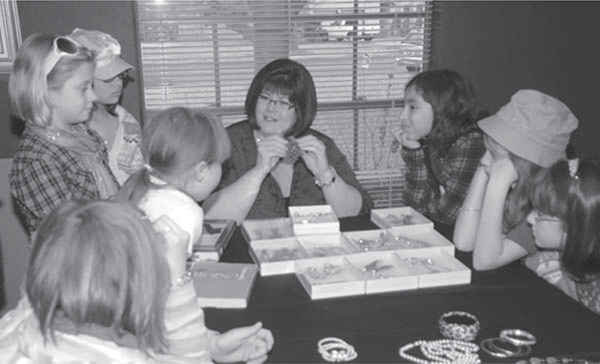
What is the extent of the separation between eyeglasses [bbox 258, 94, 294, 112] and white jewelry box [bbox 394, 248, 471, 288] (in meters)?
0.97

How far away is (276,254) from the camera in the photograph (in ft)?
6.75

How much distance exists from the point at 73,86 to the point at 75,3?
1.17m

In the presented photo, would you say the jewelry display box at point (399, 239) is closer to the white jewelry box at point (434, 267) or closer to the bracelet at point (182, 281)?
the white jewelry box at point (434, 267)

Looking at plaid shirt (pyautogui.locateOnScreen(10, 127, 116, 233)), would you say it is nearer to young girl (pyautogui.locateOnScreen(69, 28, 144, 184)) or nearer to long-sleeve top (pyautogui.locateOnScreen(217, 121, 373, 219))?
young girl (pyautogui.locateOnScreen(69, 28, 144, 184))

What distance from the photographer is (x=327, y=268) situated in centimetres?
192

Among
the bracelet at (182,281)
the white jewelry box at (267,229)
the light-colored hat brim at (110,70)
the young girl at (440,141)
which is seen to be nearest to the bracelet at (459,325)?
the bracelet at (182,281)

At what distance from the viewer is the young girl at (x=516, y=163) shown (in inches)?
82.5

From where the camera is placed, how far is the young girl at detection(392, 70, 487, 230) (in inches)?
105

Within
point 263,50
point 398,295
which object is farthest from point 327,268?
point 263,50

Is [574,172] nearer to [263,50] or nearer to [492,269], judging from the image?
[492,269]

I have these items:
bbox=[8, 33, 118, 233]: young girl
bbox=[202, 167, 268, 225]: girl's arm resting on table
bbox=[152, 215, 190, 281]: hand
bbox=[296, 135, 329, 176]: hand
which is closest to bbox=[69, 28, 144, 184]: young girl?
bbox=[8, 33, 118, 233]: young girl

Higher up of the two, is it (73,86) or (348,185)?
(73,86)

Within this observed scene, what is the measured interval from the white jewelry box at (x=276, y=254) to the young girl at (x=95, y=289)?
1.95 feet

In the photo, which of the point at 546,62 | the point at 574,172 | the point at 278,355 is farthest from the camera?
the point at 546,62
